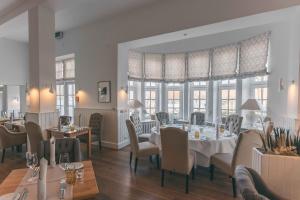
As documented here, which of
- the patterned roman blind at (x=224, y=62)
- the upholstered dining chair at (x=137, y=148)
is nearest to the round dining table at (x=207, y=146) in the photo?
the upholstered dining chair at (x=137, y=148)

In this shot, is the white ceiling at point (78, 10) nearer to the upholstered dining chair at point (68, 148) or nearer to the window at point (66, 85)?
the window at point (66, 85)

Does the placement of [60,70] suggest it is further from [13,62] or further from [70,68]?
[13,62]

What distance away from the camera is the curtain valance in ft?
16.3

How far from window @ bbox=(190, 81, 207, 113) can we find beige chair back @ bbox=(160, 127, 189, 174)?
3.40 metres

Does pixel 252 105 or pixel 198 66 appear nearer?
pixel 252 105

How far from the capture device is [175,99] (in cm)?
697

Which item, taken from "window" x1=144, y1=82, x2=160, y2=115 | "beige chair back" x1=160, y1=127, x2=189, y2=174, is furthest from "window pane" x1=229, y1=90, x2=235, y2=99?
"beige chair back" x1=160, y1=127, x2=189, y2=174

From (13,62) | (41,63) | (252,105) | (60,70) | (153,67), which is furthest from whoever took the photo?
(60,70)

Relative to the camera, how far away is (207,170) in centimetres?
410

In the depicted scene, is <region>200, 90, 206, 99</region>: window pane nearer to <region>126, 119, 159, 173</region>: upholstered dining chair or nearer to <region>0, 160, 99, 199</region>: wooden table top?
<region>126, 119, 159, 173</region>: upholstered dining chair

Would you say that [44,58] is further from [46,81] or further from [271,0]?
[271,0]

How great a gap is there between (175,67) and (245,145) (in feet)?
13.7

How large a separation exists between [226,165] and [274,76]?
274cm

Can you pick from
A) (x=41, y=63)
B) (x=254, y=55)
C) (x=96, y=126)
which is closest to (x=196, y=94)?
(x=254, y=55)
